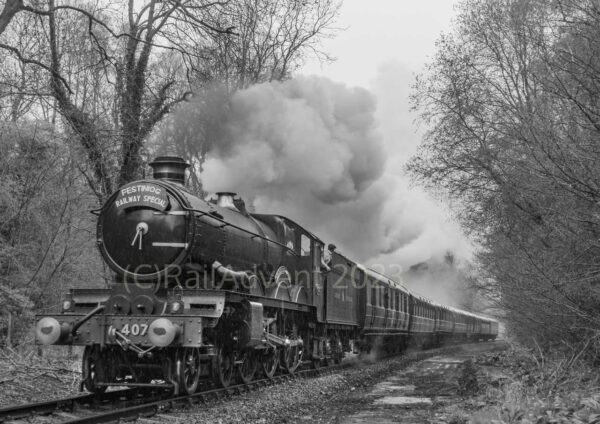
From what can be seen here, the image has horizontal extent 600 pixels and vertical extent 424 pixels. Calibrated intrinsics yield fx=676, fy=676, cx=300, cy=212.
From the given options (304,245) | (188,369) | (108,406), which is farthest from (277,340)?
(108,406)

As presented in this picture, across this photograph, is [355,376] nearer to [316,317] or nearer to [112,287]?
[316,317]

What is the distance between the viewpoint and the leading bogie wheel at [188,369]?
30.8ft

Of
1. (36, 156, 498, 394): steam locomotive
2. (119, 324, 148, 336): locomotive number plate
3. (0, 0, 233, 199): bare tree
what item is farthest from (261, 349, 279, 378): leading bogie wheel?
(0, 0, 233, 199): bare tree

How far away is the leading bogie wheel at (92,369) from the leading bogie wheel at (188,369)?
1.21m

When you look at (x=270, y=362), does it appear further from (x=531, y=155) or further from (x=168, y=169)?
(x=531, y=155)

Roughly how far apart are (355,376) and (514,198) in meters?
5.29

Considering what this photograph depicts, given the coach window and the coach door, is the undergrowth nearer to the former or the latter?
the coach door

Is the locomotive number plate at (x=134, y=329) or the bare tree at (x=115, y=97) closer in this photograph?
the locomotive number plate at (x=134, y=329)

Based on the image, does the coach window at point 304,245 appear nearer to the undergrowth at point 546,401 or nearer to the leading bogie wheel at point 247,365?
the leading bogie wheel at point 247,365

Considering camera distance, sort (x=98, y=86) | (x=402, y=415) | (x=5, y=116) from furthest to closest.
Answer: (x=98, y=86) < (x=5, y=116) < (x=402, y=415)

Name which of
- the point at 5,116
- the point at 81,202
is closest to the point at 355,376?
the point at 81,202

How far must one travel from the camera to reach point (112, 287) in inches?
393

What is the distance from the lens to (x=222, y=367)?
10844mm

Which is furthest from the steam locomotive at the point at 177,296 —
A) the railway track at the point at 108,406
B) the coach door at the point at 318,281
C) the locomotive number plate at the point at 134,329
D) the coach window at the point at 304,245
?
the coach door at the point at 318,281
